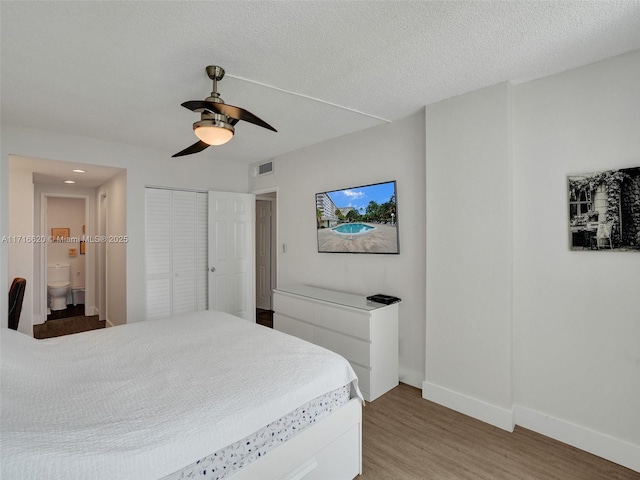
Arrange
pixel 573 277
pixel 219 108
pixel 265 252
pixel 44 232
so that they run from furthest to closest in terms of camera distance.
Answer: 1. pixel 265 252
2. pixel 44 232
3. pixel 573 277
4. pixel 219 108

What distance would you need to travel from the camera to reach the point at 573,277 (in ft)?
7.30

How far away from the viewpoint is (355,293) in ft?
11.8

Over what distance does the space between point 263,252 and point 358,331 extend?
11.5 feet

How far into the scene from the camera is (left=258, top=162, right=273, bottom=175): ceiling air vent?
4.76 metres

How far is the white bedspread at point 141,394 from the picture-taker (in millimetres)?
1122

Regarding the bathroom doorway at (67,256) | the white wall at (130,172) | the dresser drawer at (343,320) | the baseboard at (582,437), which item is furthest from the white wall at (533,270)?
the bathroom doorway at (67,256)

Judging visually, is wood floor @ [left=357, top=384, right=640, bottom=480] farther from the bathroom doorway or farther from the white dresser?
the bathroom doorway

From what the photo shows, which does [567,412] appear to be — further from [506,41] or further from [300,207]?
[300,207]

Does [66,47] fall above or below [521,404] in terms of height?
above

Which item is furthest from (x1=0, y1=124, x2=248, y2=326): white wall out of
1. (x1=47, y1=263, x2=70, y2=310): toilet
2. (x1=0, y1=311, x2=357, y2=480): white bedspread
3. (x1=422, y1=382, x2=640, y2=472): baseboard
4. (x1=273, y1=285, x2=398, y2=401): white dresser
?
(x1=422, y1=382, x2=640, y2=472): baseboard

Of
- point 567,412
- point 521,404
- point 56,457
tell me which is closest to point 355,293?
point 521,404

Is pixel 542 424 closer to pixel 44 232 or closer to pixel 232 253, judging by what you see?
pixel 232 253

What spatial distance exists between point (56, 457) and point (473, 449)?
233 centimetres

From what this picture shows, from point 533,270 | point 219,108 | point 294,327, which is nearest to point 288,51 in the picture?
point 219,108
